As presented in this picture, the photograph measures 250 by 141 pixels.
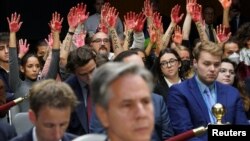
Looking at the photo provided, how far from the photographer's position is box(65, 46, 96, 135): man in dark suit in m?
5.96

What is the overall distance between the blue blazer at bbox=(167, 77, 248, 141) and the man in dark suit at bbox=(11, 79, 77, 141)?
6.46 feet

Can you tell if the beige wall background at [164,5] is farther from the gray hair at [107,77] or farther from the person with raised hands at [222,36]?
the gray hair at [107,77]

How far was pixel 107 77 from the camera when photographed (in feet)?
9.86

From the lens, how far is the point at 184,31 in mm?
9414

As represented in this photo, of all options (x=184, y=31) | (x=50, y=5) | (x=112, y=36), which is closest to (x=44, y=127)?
(x=112, y=36)

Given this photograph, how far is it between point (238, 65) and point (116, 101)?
5.41m

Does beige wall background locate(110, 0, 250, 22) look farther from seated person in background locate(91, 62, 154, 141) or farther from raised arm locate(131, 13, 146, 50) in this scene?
seated person in background locate(91, 62, 154, 141)

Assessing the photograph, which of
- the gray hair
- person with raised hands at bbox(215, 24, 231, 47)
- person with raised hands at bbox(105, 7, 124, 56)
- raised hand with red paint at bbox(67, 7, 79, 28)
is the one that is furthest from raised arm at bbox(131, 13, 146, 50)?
the gray hair

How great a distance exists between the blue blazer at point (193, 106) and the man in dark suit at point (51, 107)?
77.6 inches

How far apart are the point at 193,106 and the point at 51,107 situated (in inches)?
84.6

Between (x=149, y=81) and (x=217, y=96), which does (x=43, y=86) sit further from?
(x=217, y=96)

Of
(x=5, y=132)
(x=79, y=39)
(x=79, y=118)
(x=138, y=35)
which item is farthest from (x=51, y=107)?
(x=138, y=35)

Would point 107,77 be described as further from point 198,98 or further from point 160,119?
point 198,98

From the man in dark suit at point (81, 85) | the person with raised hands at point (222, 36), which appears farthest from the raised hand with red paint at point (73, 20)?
the man in dark suit at point (81, 85)
